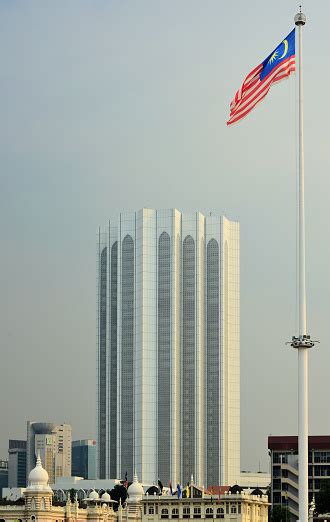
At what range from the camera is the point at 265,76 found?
7312cm

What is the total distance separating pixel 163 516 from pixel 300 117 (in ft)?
349

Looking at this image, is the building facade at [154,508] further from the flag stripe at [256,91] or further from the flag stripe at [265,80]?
the flag stripe at [265,80]

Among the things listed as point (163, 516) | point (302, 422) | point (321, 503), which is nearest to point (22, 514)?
point (163, 516)

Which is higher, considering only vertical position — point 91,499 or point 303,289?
point 303,289

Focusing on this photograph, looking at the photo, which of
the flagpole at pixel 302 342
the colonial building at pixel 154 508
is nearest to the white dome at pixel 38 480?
the colonial building at pixel 154 508

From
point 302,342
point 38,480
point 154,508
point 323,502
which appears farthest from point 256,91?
point 323,502

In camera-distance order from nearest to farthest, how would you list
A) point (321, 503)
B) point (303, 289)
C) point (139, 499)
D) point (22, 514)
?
point (303, 289) < point (22, 514) < point (139, 499) < point (321, 503)

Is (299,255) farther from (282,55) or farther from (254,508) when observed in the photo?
(254,508)

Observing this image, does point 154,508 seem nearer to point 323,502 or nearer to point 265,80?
point 323,502

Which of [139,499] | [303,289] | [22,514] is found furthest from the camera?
[139,499]

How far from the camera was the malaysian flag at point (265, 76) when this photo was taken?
237 ft

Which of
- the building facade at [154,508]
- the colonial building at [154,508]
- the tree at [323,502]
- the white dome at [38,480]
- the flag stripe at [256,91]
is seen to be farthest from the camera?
the tree at [323,502]

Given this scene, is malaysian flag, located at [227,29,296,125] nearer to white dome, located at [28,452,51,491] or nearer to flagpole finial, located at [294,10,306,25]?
flagpole finial, located at [294,10,306,25]

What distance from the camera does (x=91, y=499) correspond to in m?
186
